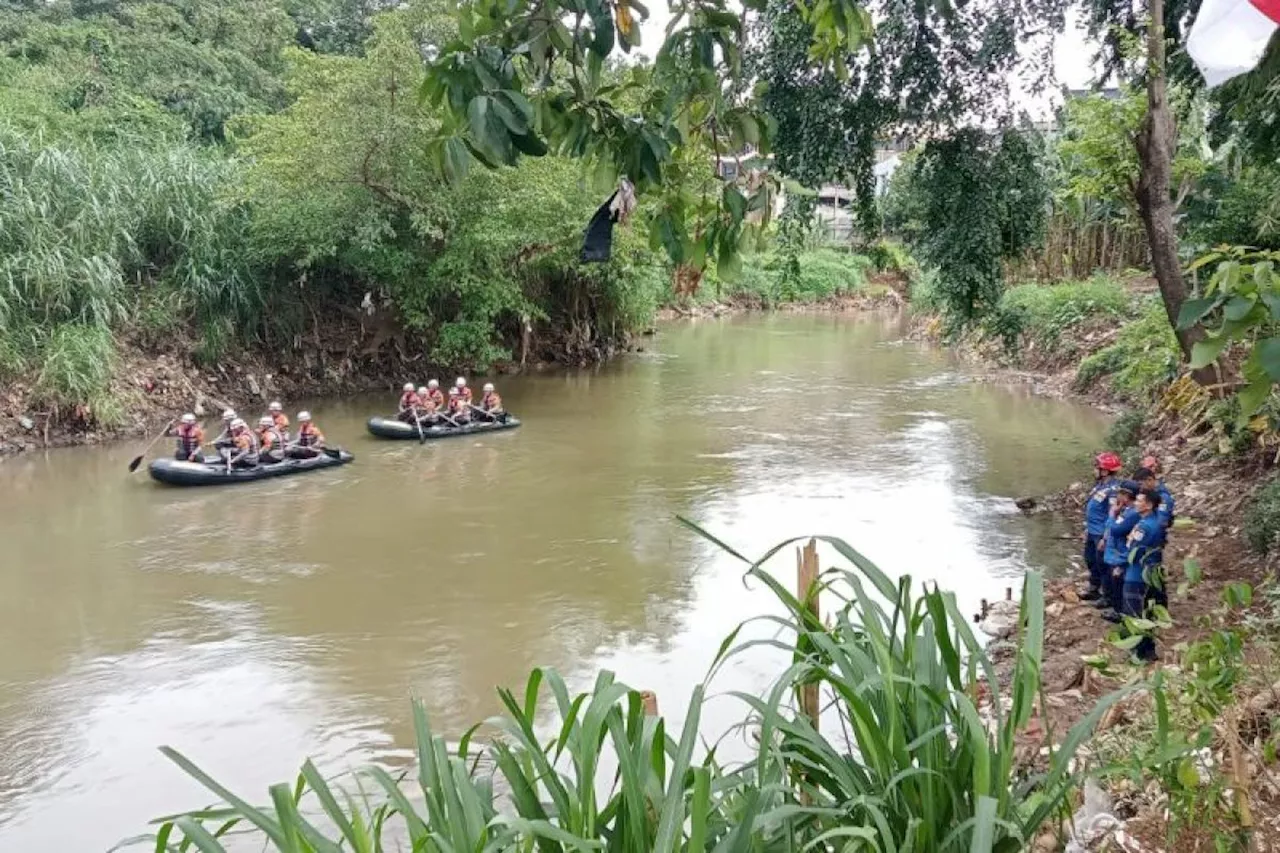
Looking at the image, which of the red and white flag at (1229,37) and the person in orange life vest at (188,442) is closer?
the red and white flag at (1229,37)

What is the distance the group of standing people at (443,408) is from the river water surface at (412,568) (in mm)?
543

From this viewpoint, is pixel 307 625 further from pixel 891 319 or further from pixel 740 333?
pixel 891 319

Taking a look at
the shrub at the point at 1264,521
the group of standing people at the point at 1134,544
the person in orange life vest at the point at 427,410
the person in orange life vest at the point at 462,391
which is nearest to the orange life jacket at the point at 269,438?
the person in orange life vest at the point at 427,410

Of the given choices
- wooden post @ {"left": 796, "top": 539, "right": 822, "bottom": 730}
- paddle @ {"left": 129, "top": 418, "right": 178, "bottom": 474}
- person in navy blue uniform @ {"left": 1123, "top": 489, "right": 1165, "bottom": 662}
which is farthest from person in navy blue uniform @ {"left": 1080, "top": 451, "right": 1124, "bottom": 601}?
paddle @ {"left": 129, "top": 418, "right": 178, "bottom": 474}

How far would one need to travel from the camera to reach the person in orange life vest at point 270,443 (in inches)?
488

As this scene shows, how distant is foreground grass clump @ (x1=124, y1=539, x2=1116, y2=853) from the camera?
2.26 meters

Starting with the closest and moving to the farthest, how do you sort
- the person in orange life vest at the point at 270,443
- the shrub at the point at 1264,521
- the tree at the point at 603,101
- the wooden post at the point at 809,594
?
the tree at the point at 603,101 < the wooden post at the point at 809,594 < the shrub at the point at 1264,521 < the person in orange life vest at the point at 270,443

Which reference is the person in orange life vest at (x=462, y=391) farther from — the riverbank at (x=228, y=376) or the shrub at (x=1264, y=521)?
the shrub at (x=1264, y=521)

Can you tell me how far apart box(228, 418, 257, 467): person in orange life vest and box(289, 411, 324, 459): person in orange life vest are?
527mm

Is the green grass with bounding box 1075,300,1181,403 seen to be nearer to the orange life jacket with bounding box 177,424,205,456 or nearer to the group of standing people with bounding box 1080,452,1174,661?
the group of standing people with bounding box 1080,452,1174,661

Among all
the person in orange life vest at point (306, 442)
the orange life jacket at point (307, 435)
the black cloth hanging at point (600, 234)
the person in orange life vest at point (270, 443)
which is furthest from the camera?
the orange life jacket at point (307, 435)

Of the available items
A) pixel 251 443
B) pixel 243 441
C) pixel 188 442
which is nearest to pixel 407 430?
pixel 251 443

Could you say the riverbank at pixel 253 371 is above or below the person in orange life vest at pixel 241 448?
above

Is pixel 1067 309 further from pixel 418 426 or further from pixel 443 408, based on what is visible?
pixel 418 426
